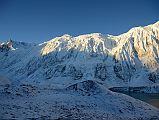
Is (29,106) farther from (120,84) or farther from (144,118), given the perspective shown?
(120,84)

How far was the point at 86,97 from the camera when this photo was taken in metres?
44.9

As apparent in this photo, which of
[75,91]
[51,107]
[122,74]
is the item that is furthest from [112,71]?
[51,107]

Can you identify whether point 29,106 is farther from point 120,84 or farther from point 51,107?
point 120,84

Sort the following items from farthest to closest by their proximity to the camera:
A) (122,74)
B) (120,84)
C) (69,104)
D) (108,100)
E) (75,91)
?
(122,74), (120,84), (75,91), (108,100), (69,104)

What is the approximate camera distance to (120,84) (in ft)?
586

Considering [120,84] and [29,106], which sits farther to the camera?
[120,84]

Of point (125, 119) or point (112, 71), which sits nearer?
point (125, 119)

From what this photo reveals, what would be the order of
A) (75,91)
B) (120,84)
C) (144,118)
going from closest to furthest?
(144,118) < (75,91) < (120,84)

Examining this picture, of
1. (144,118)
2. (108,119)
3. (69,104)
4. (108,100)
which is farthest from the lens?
(108,100)

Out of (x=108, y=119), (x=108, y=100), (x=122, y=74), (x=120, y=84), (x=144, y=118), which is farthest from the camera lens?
(x=122, y=74)

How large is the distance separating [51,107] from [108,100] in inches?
386

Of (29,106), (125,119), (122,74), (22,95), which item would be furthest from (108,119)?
(122,74)

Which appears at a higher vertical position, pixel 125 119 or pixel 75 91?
pixel 75 91

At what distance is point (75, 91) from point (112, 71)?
14833cm
